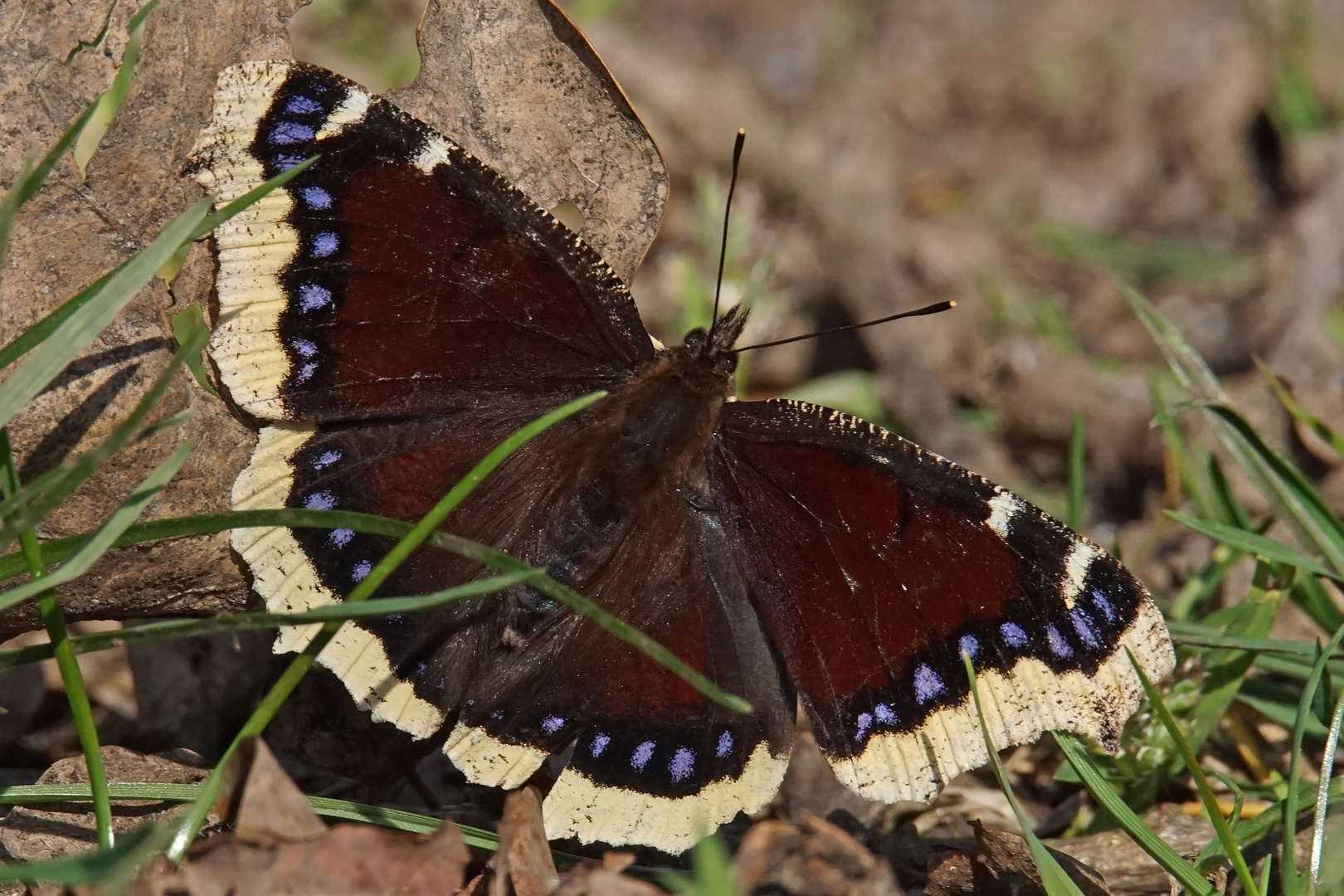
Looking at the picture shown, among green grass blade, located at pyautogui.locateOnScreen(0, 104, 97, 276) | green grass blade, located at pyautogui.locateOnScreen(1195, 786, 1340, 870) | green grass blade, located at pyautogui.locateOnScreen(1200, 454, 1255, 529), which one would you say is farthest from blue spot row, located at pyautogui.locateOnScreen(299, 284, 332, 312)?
green grass blade, located at pyautogui.locateOnScreen(1200, 454, 1255, 529)

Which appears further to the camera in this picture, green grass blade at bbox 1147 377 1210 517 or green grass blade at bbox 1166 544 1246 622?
green grass blade at bbox 1147 377 1210 517

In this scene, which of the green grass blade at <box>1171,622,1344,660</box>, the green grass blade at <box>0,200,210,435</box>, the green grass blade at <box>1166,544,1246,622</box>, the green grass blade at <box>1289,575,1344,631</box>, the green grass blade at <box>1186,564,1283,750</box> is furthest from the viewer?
the green grass blade at <box>1166,544,1246,622</box>

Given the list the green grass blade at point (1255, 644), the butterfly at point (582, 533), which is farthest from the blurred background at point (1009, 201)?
the butterfly at point (582, 533)

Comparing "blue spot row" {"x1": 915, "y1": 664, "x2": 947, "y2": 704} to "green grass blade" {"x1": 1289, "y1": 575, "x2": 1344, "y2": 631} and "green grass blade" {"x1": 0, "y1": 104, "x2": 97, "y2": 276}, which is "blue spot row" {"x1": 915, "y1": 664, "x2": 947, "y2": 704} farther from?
"green grass blade" {"x1": 0, "y1": 104, "x2": 97, "y2": 276}

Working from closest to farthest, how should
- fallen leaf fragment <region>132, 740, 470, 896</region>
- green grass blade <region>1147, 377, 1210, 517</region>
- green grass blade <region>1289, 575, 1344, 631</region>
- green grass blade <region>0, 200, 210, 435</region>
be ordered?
1. fallen leaf fragment <region>132, 740, 470, 896</region>
2. green grass blade <region>0, 200, 210, 435</region>
3. green grass blade <region>1289, 575, 1344, 631</region>
4. green grass blade <region>1147, 377, 1210, 517</region>

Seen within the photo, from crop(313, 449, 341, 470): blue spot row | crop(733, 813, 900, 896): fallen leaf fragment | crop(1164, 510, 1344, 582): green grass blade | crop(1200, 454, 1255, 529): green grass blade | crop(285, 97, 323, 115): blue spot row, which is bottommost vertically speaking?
crop(733, 813, 900, 896): fallen leaf fragment

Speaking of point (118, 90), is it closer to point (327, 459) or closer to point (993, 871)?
point (327, 459)
